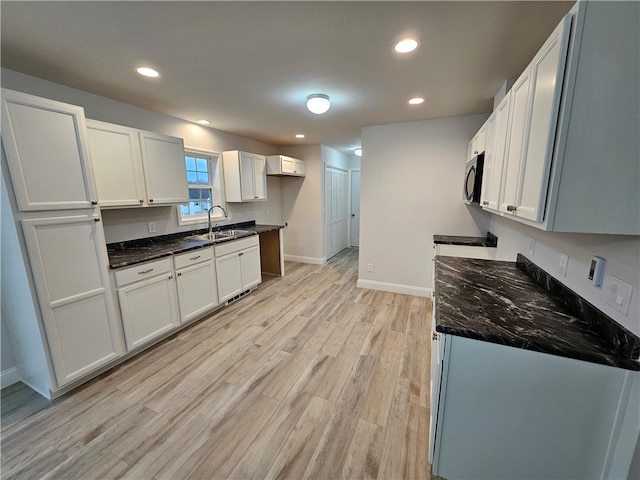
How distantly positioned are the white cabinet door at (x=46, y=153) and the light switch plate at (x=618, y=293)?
10.2ft

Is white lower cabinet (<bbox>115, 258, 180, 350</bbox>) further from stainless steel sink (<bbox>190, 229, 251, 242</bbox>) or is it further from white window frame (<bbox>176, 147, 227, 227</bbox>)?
white window frame (<bbox>176, 147, 227, 227</bbox>)

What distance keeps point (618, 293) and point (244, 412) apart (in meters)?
2.13

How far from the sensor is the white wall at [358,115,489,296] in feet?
11.0

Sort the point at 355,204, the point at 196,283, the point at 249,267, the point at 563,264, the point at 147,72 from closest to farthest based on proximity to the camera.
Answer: the point at 563,264 → the point at 147,72 → the point at 196,283 → the point at 249,267 → the point at 355,204

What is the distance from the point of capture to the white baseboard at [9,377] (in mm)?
2031

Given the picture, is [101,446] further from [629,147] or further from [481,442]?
[629,147]

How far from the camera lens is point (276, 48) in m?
1.69

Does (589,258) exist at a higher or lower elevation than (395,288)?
higher

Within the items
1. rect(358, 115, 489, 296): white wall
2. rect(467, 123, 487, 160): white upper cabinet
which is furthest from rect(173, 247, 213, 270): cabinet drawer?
rect(467, 123, 487, 160): white upper cabinet

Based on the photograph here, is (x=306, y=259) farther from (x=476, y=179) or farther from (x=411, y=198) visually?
(x=476, y=179)

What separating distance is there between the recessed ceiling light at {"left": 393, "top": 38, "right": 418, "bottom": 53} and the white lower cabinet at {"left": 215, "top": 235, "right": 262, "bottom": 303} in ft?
8.80

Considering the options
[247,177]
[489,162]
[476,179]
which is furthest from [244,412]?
[247,177]

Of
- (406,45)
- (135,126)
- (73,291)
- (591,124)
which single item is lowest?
(73,291)

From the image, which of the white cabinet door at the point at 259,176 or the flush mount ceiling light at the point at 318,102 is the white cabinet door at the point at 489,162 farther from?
the white cabinet door at the point at 259,176
